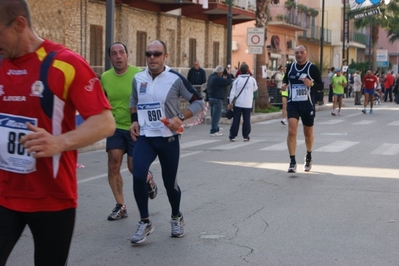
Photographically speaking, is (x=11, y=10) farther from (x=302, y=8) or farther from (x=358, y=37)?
(x=358, y=37)

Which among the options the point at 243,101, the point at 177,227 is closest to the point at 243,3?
the point at 243,101

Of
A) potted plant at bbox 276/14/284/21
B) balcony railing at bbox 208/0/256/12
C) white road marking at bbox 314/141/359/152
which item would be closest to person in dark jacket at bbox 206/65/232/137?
white road marking at bbox 314/141/359/152

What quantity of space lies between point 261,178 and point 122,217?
3670 millimetres

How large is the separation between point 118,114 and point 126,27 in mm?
19944

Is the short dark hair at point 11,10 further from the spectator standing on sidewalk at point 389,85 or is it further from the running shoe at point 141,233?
the spectator standing on sidewalk at point 389,85

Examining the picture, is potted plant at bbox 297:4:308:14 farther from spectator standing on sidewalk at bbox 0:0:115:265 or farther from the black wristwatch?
spectator standing on sidewalk at bbox 0:0:115:265

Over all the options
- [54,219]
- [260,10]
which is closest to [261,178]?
[54,219]

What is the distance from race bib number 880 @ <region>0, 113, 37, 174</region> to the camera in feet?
12.1

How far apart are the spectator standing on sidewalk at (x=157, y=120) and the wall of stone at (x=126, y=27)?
1590 cm

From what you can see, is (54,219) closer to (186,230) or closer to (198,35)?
(186,230)

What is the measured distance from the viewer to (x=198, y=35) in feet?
113

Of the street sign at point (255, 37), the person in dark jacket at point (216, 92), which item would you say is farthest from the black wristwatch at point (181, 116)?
the street sign at point (255, 37)

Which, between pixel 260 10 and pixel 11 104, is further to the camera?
pixel 260 10

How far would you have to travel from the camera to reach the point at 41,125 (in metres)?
3.70
